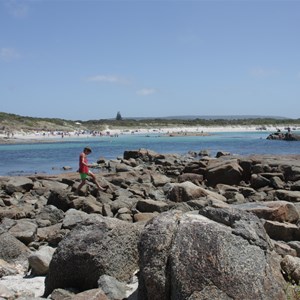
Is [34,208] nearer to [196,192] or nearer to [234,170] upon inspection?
[196,192]

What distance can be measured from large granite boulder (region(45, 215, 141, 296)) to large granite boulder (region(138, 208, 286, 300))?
1.21 metres

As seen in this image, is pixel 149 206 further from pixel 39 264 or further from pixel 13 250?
pixel 39 264

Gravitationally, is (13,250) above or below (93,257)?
below

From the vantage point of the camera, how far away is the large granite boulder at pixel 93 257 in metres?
6.84

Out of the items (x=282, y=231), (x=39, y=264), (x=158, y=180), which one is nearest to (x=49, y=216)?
(x=39, y=264)

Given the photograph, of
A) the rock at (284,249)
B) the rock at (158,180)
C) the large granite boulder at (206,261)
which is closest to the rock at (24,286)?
the large granite boulder at (206,261)

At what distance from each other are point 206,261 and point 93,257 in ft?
6.87

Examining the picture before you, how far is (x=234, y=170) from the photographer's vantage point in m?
21.8

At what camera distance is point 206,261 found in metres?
5.30

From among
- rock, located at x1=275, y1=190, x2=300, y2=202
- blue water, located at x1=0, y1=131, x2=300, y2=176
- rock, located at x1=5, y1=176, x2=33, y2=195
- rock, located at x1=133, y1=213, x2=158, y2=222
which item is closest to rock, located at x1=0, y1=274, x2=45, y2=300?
rock, located at x1=133, y1=213, x2=158, y2=222

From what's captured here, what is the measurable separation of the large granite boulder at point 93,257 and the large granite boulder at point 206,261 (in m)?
1.21

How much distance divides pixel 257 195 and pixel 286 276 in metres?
11.4

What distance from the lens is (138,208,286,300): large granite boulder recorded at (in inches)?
205

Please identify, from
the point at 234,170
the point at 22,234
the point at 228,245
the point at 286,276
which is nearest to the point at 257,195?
A: the point at 234,170
